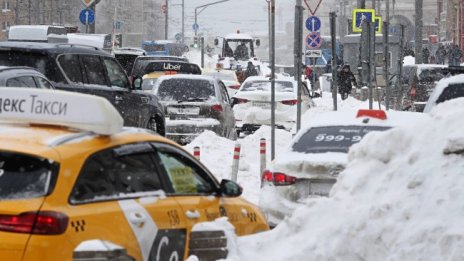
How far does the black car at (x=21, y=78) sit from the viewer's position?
1501cm

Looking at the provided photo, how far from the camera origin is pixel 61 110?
7.66 metres

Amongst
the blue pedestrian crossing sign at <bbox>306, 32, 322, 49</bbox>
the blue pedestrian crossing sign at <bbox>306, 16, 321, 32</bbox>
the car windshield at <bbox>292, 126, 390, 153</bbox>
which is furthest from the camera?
the blue pedestrian crossing sign at <bbox>306, 32, 322, 49</bbox>

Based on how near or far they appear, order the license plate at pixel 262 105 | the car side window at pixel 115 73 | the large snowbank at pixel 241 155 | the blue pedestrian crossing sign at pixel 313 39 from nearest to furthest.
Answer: the large snowbank at pixel 241 155, the car side window at pixel 115 73, the license plate at pixel 262 105, the blue pedestrian crossing sign at pixel 313 39

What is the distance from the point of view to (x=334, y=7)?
13062 cm

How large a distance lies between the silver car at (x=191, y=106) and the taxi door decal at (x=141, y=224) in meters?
15.3

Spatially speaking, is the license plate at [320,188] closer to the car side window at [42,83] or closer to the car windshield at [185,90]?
the car side window at [42,83]

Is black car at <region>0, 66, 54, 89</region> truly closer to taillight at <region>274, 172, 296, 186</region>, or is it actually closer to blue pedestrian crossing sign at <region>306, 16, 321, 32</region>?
taillight at <region>274, 172, 296, 186</region>

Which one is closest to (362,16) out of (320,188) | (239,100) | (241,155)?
(239,100)

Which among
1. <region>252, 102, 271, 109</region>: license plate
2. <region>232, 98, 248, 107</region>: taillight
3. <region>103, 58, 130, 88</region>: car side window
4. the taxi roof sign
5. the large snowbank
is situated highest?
the taxi roof sign

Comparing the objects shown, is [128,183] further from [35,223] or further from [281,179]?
[281,179]

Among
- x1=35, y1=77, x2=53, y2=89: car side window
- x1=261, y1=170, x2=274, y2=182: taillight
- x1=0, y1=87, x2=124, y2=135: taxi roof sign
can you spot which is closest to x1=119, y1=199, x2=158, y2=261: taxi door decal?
x1=0, y1=87, x2=124, y2=135: taxi roof sign

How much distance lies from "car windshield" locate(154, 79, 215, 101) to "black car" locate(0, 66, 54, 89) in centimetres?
775

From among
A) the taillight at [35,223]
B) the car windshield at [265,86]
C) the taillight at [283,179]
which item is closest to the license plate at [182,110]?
the car windshield at [265,86]

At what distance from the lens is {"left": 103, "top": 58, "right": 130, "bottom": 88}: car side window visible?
19.2m
